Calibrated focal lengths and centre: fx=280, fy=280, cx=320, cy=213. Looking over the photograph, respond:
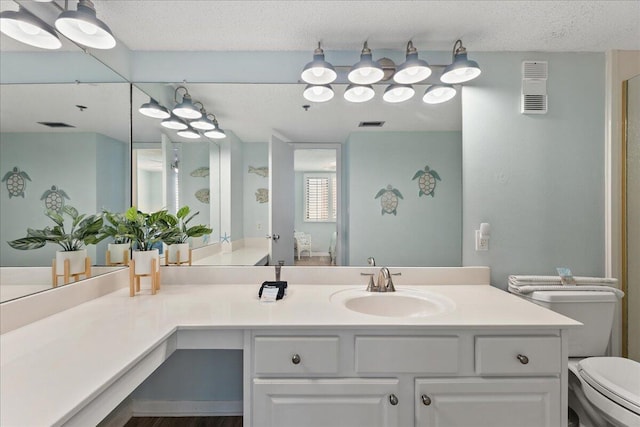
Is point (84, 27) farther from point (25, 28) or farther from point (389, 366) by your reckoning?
point (389, 366)

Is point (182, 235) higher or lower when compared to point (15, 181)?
A: lower

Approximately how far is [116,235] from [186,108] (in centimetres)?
86

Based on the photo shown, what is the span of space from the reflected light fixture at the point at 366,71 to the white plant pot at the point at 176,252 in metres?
1.44

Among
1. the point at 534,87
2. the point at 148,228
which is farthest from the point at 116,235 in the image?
the point at 534,87

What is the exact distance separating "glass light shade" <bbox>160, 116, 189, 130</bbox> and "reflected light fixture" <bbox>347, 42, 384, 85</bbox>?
3.60 ft

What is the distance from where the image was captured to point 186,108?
1.76 metres

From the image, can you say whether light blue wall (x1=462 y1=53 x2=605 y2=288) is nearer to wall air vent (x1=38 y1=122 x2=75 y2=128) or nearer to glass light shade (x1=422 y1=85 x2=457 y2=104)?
glass light shade (x1=422 y1=85 x2=457 y2=104)

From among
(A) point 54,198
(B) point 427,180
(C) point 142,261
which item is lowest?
(C) point 142,261

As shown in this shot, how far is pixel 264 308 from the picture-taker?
1277 millimetres

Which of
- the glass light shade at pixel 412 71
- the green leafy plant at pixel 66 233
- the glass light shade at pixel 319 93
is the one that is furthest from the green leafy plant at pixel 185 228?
the glass light shade at pixel 412 71

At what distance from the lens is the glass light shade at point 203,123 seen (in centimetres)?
181

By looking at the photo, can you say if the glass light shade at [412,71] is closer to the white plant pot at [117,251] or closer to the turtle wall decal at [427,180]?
the turtle wall decal at [427,180]

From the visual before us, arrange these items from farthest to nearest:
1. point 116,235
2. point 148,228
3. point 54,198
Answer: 1. point 148,228
2. point 116,235
3. point 54,198

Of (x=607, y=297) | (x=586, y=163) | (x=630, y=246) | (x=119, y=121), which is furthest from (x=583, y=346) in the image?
(x=119, y=121)
